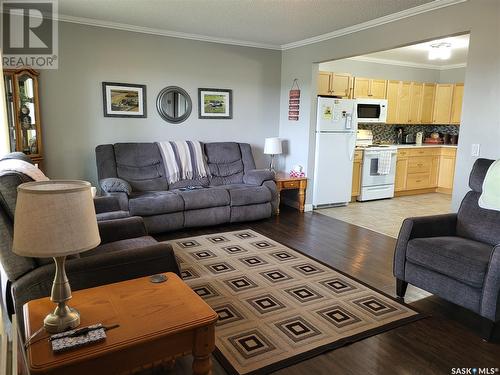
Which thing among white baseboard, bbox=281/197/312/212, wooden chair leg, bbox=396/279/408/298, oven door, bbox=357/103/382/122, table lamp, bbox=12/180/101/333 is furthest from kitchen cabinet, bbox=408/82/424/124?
table lamp, bbox=12/180/101/333

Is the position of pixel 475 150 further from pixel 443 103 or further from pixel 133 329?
pixel 443 103

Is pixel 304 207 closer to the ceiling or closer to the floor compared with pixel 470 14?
closer to the floor

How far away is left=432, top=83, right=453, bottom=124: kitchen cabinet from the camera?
7273mm

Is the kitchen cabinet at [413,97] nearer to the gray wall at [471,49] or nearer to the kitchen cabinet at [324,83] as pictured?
the kitchen cabinet at [324,83]

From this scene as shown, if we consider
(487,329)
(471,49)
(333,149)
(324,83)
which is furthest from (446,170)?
(487,329)

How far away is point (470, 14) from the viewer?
10.7 feet

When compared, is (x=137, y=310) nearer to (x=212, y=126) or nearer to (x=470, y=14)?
(x=470, y=14)

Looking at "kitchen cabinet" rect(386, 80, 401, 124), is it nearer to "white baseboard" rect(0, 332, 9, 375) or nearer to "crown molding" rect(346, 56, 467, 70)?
"crown molding" rect(346, 56, 467, 70)

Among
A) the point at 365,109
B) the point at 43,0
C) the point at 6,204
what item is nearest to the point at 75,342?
the point at 6,204

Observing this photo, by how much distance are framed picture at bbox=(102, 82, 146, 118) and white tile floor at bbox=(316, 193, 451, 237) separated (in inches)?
118

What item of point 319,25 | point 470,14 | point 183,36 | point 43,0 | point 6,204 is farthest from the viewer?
point 183,36

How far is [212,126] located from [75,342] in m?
4.50

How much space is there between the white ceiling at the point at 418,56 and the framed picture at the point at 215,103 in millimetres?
2488

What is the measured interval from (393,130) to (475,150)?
4.39 metres
